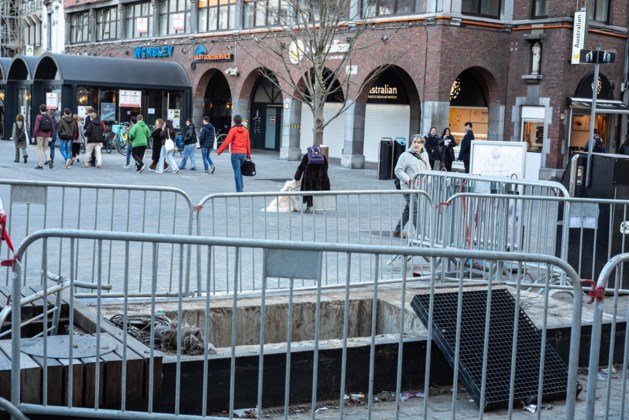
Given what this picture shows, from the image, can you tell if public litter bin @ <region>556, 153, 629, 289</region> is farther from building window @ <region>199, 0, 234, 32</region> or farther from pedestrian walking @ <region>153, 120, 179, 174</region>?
building window @ <region>199, 0, 234, 32</region>

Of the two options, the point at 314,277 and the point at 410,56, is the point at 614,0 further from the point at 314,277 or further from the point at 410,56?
the point at 314,277

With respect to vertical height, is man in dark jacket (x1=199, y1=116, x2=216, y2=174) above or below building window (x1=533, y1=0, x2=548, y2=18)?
below

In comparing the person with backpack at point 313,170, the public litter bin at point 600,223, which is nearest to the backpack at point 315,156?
the person with backpack at point 313,170

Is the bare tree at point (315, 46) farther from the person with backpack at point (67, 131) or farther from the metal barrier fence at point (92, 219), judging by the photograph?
the person with backpack at point (67, 131)

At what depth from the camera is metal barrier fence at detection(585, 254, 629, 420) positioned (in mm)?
4934

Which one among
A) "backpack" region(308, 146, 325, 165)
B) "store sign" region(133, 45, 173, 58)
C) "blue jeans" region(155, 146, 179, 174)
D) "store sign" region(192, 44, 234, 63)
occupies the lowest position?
"blue jeans" region(155, 146, 179, 174)

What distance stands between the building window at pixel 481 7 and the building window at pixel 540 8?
1.31 meters

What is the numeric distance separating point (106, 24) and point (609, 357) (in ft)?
159

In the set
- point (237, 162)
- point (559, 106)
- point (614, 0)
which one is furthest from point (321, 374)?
point (614, 0)

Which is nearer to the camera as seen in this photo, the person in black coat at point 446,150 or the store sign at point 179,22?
the person in black coat at point 446,150

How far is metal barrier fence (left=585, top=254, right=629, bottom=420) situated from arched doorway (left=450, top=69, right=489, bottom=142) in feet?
78.9

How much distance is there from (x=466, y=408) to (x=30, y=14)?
63888 mm

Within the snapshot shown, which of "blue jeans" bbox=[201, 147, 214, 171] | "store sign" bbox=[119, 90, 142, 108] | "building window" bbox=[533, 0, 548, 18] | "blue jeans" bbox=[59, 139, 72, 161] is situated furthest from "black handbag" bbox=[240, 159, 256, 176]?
"store sign" bbox=[119, 90, 142, 108]

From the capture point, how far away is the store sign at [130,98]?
3844 cm
